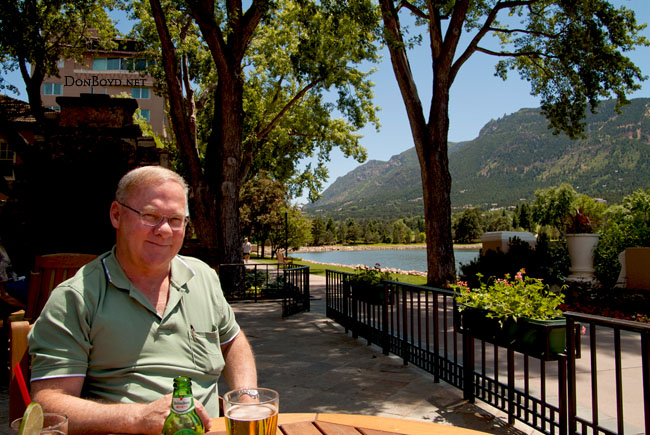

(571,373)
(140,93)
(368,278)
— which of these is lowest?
(571,373)

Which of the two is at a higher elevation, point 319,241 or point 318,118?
point 318,118

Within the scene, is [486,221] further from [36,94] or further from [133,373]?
[133,373]

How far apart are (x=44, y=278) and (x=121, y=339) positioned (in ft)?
5.09

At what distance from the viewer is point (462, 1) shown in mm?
10727

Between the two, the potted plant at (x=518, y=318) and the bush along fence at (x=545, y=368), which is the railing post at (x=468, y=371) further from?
the potted plant at (x=518, y=318)

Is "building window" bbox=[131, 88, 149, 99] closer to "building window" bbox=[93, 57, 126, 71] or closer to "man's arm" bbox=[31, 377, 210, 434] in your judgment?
"building window" bbox=[93, 57, 126, 71]

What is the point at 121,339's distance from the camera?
1.62 meters

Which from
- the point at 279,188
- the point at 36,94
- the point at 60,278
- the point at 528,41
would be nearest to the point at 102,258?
the point at 60,278

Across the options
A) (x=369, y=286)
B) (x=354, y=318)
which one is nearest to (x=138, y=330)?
(x=369, y=286)

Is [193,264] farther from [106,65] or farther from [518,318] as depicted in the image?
[106,65]

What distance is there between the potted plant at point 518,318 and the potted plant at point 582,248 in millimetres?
6937

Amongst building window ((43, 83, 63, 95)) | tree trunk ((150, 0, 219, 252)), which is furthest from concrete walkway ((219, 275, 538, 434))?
building window ((43, 83, 63, 95))

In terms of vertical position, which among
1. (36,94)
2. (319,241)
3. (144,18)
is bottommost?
(319,241)

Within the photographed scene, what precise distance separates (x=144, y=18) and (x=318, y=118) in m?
7.24
